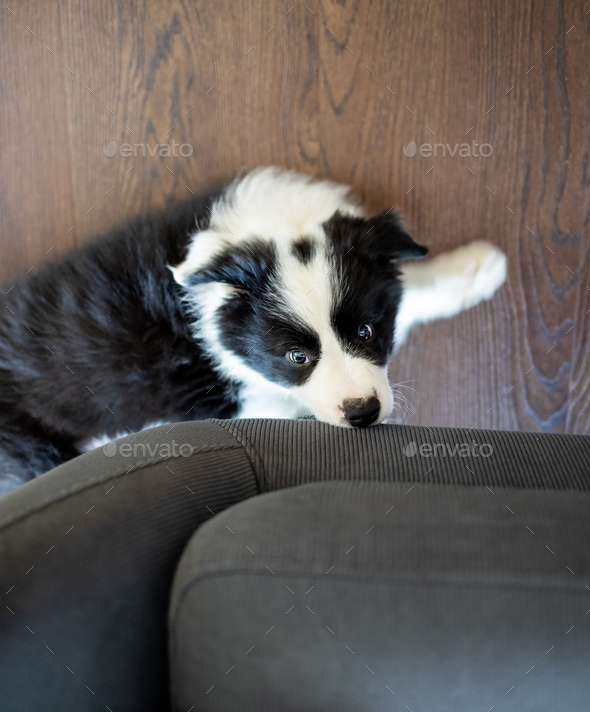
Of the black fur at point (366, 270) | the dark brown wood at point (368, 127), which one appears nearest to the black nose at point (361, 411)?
the black fur at point (366, 270)

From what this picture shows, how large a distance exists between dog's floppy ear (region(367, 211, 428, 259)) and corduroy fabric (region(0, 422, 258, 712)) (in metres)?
0.86

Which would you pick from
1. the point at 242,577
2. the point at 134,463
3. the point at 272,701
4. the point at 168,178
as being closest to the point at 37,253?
the point at 168,178

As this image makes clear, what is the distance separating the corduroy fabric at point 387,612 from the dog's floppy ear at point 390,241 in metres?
0.81

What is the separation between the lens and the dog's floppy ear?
1543 mm

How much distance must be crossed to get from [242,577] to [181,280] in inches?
34.2

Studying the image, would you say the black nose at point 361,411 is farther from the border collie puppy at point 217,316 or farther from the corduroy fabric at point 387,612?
the corduroy fabric at point 387,612

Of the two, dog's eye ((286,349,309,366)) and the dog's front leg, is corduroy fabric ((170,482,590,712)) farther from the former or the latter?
the dog's front leg

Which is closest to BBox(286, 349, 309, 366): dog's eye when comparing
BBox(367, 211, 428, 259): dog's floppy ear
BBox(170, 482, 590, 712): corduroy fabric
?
BBox(367, 211, 428, 259): dog's floppy ear

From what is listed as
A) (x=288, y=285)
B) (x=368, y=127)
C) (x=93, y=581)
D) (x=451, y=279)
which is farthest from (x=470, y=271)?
(x=93, y=581)

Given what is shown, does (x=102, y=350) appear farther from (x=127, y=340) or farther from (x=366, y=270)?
(x=366, y=270)

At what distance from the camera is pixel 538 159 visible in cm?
182

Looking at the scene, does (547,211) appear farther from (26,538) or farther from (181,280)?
(26,538)

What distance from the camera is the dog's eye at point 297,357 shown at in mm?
1560

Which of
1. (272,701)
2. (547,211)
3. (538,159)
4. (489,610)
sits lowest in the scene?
(272,701)
